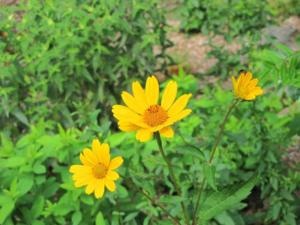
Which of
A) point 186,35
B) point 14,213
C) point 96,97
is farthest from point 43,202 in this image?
point 186,35

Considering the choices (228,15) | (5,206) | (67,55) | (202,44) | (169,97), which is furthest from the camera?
(202,44)

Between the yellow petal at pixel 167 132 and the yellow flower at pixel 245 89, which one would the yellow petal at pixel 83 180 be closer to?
the yellow petal at pixel 167 132

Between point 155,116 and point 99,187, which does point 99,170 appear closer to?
point 99,187

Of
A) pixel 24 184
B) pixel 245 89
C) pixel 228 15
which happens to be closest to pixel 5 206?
pixel 24 184

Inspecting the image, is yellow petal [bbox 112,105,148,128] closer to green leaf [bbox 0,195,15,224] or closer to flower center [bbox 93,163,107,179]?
flower center [bbox 93,163,107,179]

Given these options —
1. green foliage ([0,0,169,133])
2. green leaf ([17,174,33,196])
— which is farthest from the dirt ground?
green leaf ([17,174,33,196])

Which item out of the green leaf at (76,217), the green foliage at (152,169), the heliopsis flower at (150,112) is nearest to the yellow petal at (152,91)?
the heliopsis flower at (150,112)

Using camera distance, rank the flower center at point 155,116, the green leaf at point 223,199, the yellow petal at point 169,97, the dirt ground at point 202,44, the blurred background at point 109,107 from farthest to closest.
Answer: the dirt ground at point 202,44
the blurred background at point 109,107
the green leaf at point 223,199
the yellow petal at point 169,97
the flower center at point 155,116
